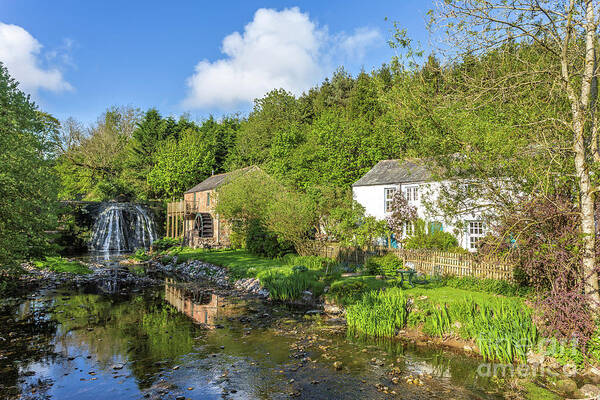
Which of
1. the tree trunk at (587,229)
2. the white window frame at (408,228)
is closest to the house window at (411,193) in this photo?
the white window frame at (408,228)

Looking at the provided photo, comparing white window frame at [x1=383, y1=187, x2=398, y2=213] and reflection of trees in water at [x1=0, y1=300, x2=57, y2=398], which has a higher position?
white window frame at [x1=383, y1=187, x2=398, y2=213]

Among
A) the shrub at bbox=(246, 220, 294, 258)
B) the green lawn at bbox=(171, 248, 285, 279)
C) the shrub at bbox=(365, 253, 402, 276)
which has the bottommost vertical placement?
the green lawn at bbox=(171, 248, 285, 279)

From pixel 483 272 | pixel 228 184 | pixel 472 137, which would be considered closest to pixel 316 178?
pixel 228 184

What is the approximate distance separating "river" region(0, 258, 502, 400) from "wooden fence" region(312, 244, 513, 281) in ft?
18.2

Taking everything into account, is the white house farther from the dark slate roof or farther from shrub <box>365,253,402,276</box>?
shrub <box>365,253,402,276</box>

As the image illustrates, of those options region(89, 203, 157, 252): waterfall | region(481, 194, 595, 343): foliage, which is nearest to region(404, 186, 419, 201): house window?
region(481, 194, 595, 343): foliage

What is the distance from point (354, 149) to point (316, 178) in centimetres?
460

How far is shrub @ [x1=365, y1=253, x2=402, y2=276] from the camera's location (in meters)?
19.6

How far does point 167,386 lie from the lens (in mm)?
9125

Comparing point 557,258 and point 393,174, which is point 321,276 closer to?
point 557,258

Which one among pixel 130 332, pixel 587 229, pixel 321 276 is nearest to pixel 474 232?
pixel 321 276

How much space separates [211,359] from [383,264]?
11398 mm

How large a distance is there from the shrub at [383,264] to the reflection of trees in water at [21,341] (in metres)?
13.7

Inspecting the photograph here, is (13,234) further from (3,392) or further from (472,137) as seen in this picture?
(472,137)
